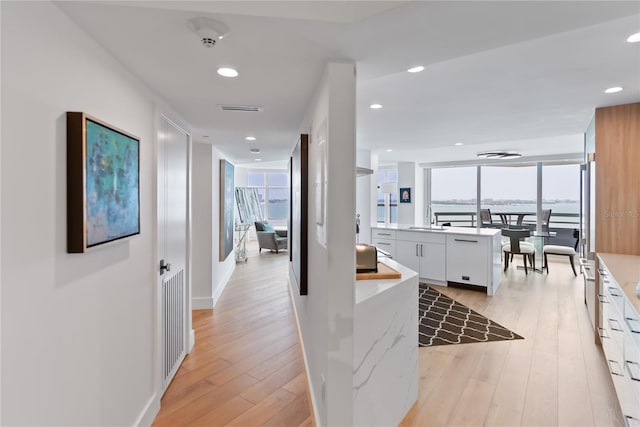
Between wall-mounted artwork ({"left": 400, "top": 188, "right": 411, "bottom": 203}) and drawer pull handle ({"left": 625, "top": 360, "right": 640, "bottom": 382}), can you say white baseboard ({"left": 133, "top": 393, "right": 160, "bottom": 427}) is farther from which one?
wall-mounted artwork ({"left": 400, "top": 188, "right": 411, "bottom": 203})

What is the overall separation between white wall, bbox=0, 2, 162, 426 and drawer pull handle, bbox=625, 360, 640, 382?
2700 millimetres

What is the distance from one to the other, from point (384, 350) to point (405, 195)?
23.2 feet

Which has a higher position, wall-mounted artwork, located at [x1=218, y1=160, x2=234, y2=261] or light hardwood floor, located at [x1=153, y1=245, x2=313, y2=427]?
wall-mounted artwork, located at [x1=218, y1=160, x2=234, y2=261]

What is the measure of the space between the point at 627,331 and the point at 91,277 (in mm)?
2867

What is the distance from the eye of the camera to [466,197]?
8.63 meters

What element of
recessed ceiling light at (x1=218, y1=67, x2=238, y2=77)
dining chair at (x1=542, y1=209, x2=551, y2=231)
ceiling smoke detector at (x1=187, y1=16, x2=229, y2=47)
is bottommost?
dining chair at (x1=542, y1=209, x2=551, y2=231)

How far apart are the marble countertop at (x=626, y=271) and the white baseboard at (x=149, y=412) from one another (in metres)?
2.81

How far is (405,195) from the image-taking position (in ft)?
28.2

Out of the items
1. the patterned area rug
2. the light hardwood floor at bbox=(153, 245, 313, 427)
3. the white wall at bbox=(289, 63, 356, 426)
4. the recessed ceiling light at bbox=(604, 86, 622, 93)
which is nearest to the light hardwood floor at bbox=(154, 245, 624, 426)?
the light hardwood floor at bbox=(153, 245, 313, 427)

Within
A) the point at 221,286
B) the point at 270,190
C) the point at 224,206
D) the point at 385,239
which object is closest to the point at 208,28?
the point at 224,206

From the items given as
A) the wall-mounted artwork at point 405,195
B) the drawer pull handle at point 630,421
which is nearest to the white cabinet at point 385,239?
the wall-mounted artwork at point 405,195

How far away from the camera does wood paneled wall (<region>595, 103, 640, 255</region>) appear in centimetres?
301

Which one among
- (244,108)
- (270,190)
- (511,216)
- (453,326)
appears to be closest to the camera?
(244,108)

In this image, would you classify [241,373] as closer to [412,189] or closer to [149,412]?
[149,412]
